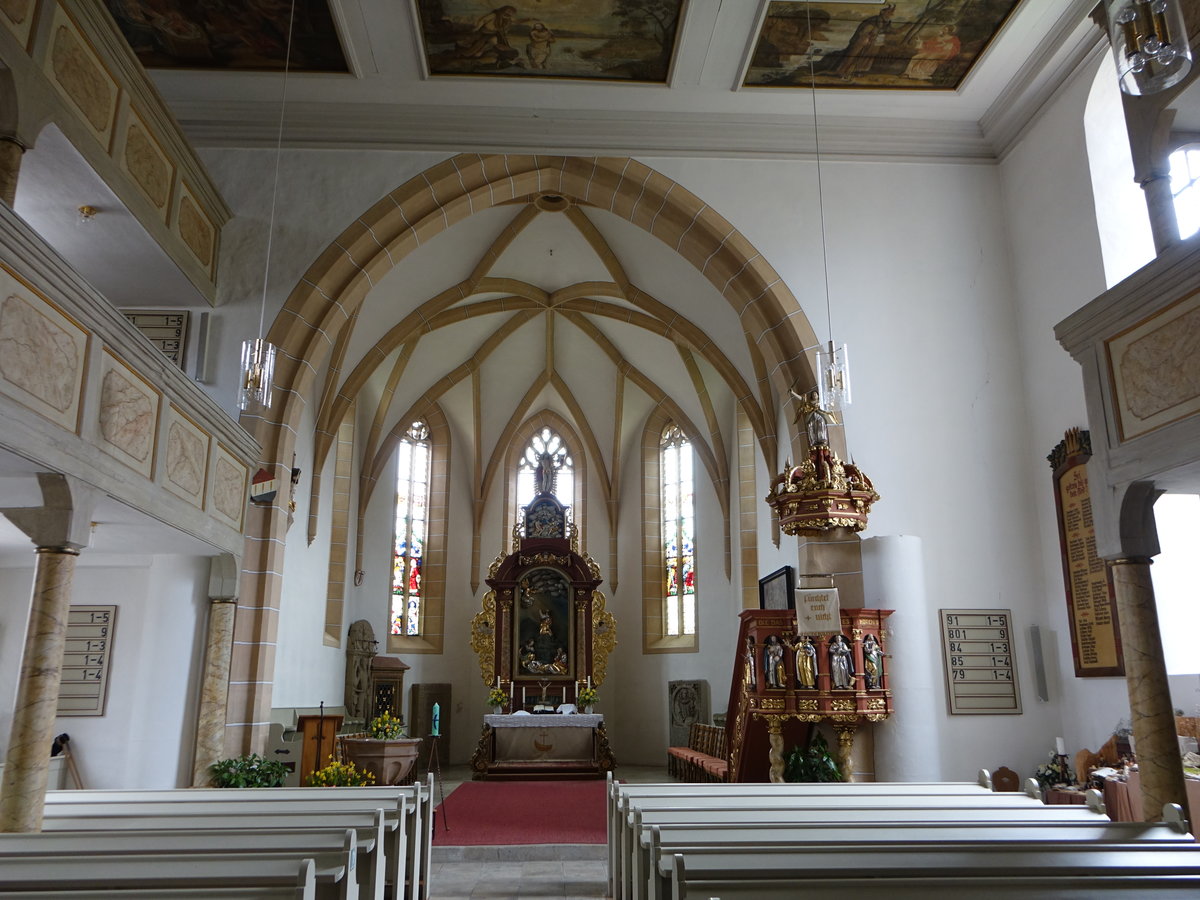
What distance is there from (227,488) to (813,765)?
591 cm

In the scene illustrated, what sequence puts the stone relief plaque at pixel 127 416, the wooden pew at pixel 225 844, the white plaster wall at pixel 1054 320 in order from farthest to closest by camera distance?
1. the white plaster wall at pixel 1054 320
2. the stone relief plaque at pixel 127 416
3. the wooden pew at pixel 225 844

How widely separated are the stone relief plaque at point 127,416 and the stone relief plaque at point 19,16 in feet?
7.94

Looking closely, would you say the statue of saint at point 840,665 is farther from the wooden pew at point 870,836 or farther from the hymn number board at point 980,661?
the wooden pew at point 870,836

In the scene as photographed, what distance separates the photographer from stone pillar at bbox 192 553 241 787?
29.0 ft

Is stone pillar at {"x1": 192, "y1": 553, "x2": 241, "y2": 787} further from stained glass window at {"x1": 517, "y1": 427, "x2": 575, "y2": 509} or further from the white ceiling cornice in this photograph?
stained glass window at {"x1": 517, "y1": 427, "x2": 575, "y2": 509}

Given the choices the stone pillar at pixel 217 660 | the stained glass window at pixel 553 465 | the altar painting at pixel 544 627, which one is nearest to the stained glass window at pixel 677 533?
the stained glass window at pixel 553 465

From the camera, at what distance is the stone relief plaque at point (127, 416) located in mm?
5977

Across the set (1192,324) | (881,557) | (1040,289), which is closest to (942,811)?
(1192,324)

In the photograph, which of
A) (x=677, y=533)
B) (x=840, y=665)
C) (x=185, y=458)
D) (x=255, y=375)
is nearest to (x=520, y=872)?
(x=840, y=665)

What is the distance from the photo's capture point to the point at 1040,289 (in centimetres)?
1038

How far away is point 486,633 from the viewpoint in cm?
1764

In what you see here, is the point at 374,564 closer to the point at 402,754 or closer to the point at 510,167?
the point at 402,754

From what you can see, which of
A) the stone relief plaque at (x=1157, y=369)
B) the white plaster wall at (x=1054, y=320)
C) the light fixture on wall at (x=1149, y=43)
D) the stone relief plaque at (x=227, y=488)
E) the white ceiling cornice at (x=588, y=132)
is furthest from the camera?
the white ceiling cornice at (x=588, y=132)

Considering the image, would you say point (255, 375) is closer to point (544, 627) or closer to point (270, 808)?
point (270, 808)
